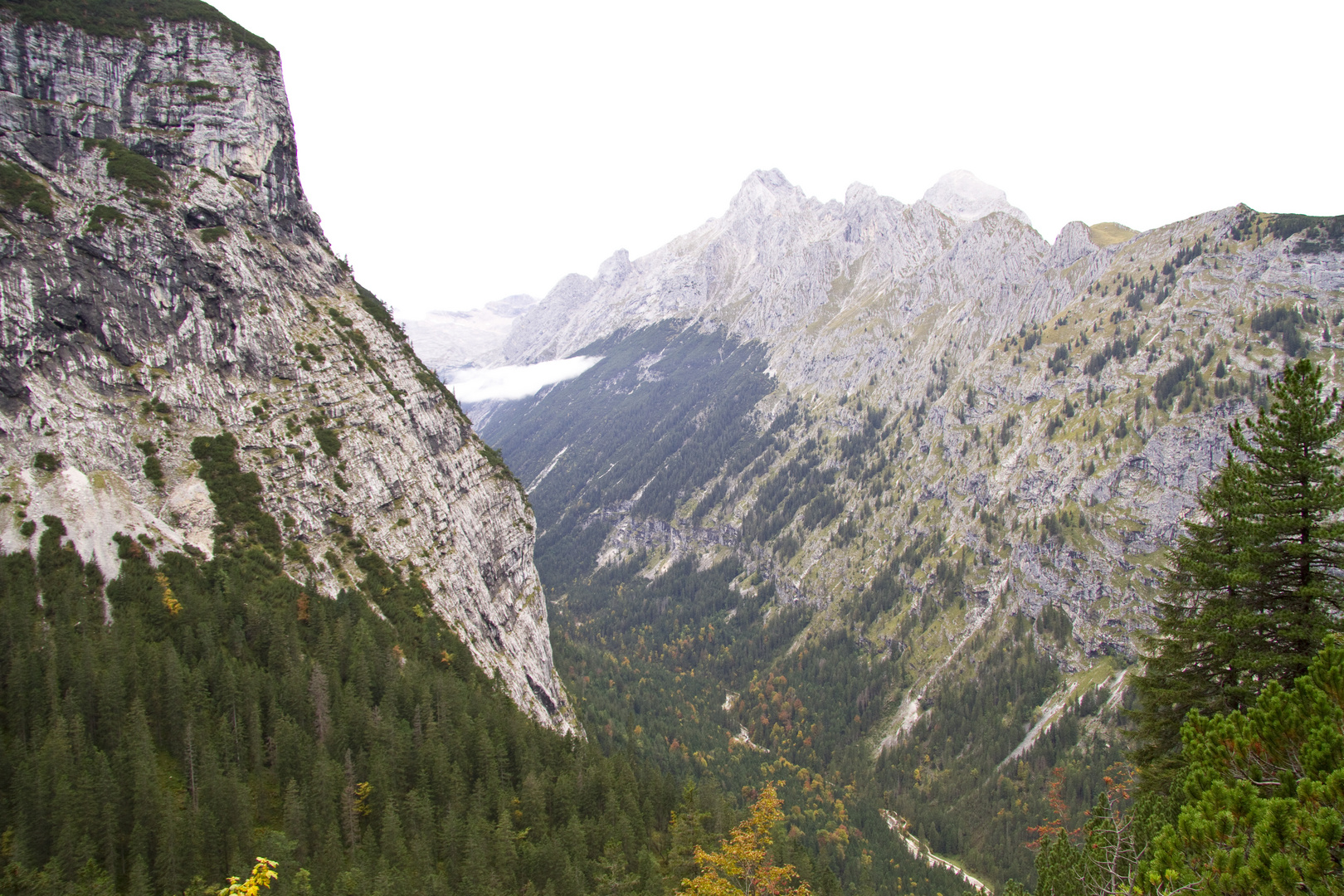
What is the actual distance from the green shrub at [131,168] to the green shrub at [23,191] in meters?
8.01

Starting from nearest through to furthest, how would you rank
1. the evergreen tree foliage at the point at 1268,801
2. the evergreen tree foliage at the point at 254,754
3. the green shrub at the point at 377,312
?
1. the evergreen tree foliage at the point at 1268,801
2. the evergreen tree foliage at the point at 254,754
3. the green shrub at the point at 377,312

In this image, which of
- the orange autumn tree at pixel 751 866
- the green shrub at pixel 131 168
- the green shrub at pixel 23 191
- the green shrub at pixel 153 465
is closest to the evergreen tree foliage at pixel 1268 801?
the orange autumn tree at pixel 751 866

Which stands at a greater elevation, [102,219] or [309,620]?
[102,219]

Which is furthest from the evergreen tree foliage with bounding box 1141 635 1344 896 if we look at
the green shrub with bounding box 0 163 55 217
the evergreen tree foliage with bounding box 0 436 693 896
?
the green shrub with bounding box 0 163 55 217

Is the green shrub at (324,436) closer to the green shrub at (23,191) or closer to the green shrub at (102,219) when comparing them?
the green shrub at (102,219)

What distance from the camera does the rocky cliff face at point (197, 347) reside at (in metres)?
65.6

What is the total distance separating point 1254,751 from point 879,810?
15445 cm

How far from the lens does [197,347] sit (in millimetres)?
78812

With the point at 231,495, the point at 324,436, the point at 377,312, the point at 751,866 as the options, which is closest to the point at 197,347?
the point at 324,436

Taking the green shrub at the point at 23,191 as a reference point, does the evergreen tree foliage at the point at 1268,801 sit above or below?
below

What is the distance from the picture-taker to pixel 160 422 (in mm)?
72000

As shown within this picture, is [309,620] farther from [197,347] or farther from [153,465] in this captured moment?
[197,347]

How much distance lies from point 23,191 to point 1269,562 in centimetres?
11290

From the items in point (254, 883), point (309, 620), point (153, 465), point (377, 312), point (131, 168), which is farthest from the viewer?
point (377, 312)
